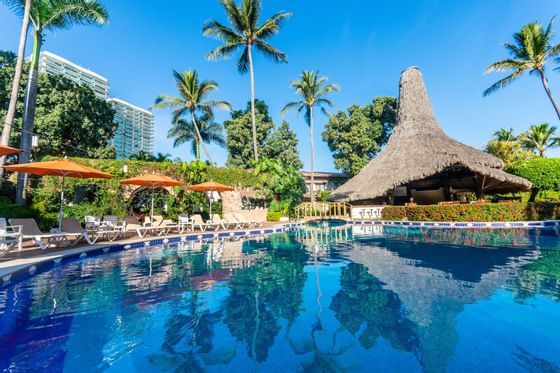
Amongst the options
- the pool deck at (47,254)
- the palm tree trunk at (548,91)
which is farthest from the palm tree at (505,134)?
the pool deck at (47,254)

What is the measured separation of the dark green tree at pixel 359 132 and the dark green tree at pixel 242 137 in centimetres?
781

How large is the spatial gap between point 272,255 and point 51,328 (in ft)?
16.3

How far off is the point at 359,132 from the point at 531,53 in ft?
48.7

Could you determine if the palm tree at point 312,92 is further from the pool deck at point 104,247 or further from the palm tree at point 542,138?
the palm tree at point 542,138

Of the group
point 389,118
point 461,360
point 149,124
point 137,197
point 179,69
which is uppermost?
point 149,124

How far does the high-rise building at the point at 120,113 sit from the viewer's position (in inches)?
3272

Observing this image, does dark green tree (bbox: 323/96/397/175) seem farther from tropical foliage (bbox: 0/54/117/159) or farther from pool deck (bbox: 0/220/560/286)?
tropical foliage (bbox: 0/54/117/159)

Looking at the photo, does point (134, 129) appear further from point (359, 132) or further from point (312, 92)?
point (359, 132)

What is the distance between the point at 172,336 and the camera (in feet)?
9.61

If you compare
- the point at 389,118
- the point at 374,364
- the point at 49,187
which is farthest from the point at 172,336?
the point at 389,118

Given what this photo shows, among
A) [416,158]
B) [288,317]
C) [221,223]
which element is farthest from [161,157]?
[288,317]

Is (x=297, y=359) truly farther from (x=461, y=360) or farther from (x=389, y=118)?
(x=389, y=118)

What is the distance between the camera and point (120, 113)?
104 m

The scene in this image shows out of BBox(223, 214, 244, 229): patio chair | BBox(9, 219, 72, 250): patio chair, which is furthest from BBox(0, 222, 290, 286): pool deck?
BBox(223, 214, 244, 229): patio chair
